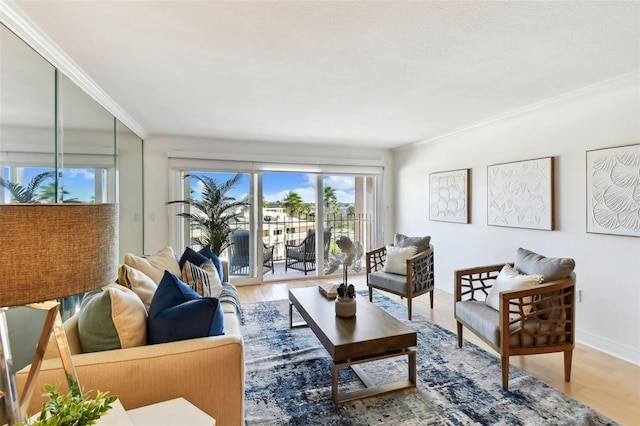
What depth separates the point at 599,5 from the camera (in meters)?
1.64

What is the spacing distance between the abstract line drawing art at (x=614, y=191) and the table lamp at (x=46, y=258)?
3.52 meters

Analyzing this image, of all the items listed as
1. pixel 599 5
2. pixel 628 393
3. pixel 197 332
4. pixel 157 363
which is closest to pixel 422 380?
pixel 628 393

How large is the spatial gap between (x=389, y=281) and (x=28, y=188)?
10.8 ft

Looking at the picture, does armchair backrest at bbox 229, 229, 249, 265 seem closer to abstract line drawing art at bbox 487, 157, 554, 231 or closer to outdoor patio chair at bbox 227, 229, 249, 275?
outdoor patio chair at bbox 227, 229, 249, 275

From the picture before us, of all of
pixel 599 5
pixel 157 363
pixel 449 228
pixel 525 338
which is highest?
pixel 599 5

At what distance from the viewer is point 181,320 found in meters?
1.49

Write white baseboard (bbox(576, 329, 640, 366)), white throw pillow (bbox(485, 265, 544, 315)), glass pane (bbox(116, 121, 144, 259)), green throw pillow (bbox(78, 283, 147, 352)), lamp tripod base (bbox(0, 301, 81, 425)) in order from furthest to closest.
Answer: glass pane (bbox(116, 121, 144, 259)) → white baseboard (bbox(576, 329, 640, 366)) → white throw pillow (bbox(485, 265, 544, 315)) → green throw pillow (bbox(78, 283, 147, 352)) → lamp tripod base (bbox(0, 301, 81, 425))

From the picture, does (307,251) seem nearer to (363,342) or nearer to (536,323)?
(363,342)

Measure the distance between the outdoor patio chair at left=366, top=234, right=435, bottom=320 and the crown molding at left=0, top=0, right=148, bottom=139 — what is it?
3.39m

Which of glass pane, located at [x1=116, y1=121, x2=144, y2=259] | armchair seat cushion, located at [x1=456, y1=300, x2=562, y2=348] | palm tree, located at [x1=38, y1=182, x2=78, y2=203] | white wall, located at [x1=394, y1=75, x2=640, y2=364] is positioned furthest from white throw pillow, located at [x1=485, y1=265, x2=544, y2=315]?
glass pane, located at [x1=116, y1=121, x2=144, y2=259]

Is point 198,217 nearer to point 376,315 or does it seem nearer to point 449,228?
point 376,315

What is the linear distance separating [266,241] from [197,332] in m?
3.84

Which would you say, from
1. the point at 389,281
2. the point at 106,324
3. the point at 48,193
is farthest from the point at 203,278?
the point at 389,281

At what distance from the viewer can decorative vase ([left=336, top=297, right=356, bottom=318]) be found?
243 cm
